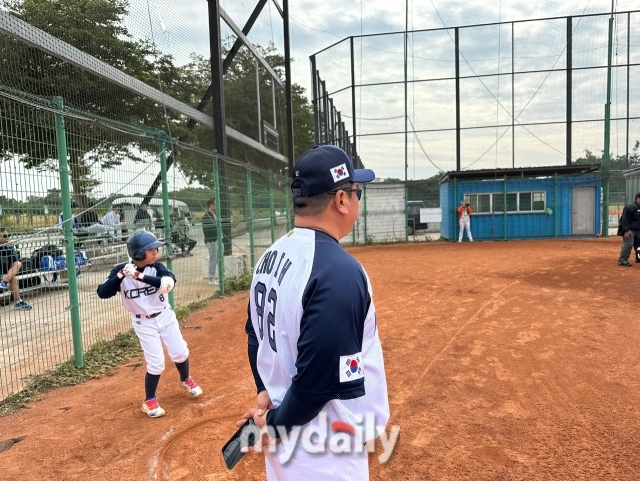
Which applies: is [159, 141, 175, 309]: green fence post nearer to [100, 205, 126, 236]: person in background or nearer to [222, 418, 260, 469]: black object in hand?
[100, 205, 126, 236]: person in background

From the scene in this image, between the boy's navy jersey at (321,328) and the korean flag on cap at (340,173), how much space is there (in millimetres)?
198

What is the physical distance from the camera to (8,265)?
14.5 feet

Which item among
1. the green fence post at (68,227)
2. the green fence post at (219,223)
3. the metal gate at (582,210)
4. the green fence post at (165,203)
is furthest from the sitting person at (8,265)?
the metal gate at (582,210)

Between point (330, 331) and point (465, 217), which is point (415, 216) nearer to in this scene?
point (465, 217)

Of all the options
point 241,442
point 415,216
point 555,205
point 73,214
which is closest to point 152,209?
point 73,214

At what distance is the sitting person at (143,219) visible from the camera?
6506 mm

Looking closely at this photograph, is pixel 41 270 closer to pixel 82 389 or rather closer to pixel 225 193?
pixel 82 389

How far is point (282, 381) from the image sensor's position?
1.62 meters

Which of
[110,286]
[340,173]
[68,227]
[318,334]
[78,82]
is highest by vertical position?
[78,82]

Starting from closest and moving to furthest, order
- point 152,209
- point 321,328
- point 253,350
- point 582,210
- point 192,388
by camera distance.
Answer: point 321,328 → point 253,350 → point 192,388 → point 152,209 → point 582,210

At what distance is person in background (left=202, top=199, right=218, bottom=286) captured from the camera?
30.6 ft

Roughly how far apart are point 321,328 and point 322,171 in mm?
541

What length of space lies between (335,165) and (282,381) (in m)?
0.78

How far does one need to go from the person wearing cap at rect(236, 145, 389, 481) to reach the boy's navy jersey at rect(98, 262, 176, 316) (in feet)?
8.83
